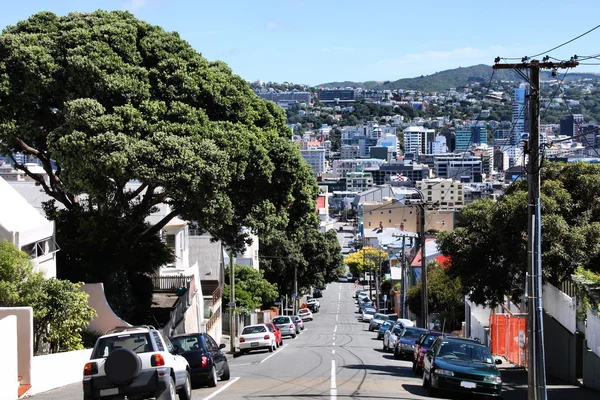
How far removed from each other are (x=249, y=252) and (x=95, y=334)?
42933mm

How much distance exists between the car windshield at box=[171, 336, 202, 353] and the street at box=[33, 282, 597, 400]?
1.19 metres

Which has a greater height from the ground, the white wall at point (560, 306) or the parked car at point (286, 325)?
the white wall at point (560, 306)

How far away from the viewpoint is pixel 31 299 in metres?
23.0

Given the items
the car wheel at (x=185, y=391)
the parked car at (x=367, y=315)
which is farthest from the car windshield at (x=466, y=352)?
the parked car at (x=367, y=315)

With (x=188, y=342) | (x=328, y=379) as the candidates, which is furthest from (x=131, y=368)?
(x=328, y=379)

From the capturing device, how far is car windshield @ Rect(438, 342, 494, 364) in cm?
2238

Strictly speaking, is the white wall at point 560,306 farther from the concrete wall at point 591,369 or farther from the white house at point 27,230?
the white house at point 27,230

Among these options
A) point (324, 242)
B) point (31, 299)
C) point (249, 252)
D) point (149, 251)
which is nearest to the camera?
point (31, 299)

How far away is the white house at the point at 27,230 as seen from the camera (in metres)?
24.7

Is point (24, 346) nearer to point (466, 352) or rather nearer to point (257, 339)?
point (466, 352)

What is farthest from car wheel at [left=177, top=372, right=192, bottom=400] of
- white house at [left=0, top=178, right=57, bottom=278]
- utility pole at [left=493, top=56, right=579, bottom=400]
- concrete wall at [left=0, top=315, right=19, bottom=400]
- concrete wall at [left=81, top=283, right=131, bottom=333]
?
concrete wall at [left=81, top=283, right=131, bottom=333]

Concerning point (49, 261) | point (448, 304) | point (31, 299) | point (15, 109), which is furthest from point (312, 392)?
point (448, 304)

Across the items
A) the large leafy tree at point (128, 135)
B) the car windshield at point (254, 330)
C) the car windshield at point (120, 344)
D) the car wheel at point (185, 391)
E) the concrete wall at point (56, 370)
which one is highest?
the large leafy tree at point (128, 135)

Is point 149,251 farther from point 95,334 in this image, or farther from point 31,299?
point 31,299
